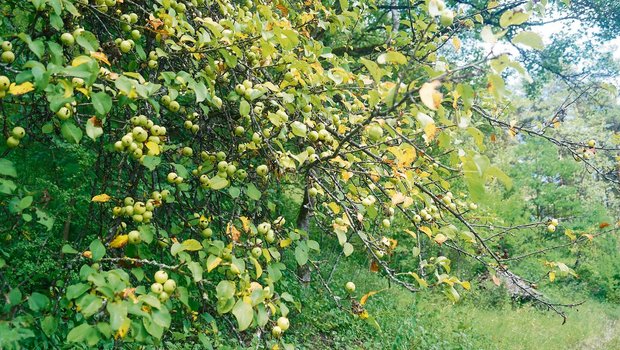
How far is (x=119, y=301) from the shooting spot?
1070 mm

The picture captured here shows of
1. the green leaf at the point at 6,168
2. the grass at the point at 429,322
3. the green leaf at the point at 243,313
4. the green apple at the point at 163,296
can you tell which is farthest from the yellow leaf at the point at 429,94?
the grass at the point at 429,322

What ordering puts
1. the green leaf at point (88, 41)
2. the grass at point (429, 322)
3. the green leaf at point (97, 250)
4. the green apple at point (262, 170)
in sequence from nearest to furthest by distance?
the green leaf at point (97, 250)
the green leaf at point (88, 41)
the green apple at point (262, 170)
the grass at point (429, 322)

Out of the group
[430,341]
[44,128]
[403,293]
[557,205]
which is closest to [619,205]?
[557,205]

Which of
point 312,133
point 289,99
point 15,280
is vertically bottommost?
point 15,280

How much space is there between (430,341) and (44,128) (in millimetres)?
4686

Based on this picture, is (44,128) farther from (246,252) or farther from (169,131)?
(246,252)

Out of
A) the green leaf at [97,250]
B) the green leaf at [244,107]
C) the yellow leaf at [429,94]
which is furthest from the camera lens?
the green leaf at [244,107]

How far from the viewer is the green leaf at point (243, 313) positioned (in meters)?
1.18

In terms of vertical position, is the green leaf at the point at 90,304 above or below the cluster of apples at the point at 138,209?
above

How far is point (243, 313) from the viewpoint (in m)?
1.21

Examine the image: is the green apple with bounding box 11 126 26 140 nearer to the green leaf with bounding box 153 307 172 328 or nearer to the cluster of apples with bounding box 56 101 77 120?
the cluster of apples with bounding box 56 101 77 120

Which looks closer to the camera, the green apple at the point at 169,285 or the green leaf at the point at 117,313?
the green leaf at the point at 117,313

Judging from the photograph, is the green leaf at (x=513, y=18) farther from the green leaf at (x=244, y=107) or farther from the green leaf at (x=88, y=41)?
the green leaf at (x=88, y=41)

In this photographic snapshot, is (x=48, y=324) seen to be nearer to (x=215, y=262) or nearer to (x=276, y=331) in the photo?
(x=215, y=262)
